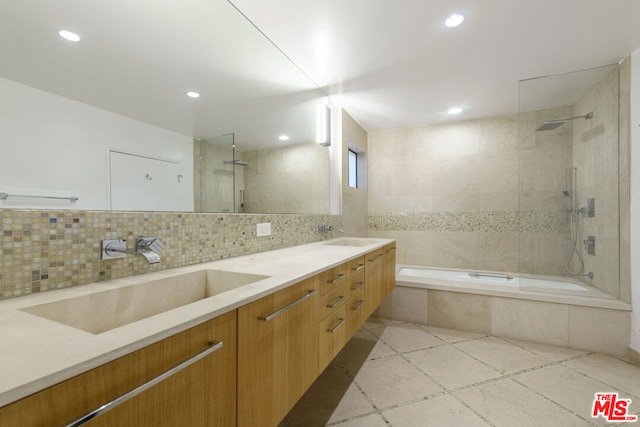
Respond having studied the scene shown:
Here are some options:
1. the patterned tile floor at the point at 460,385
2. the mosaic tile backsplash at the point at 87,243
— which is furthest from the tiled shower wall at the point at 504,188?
the mosaic tile backsplash at the point at 87,243

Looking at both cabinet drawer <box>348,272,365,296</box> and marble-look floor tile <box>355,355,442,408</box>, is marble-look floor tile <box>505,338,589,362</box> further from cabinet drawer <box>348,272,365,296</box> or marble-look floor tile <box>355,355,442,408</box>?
cabinet drawer <box>348,272,365,296</box>

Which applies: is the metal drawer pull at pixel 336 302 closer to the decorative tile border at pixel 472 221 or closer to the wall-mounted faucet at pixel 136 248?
the wall-mounted faucet at pixel 136 248

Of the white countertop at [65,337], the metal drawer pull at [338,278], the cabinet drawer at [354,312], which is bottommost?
the cabinet drawer at [354,312]

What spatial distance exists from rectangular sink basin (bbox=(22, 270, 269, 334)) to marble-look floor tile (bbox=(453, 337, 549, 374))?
Answer: 6.77 feet

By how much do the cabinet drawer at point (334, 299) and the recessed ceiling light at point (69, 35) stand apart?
135 centimetres

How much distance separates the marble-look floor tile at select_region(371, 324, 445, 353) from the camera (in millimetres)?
2336

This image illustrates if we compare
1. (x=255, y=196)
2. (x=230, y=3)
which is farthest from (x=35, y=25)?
(x=255, y=196)

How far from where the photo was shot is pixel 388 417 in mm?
1513

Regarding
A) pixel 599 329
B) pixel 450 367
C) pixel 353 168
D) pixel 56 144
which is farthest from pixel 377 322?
pixel 56 144

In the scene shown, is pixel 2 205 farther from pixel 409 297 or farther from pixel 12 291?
pixel 409 297

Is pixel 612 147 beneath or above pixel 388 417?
above

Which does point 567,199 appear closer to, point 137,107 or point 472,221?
point 472,221

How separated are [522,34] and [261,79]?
6.03 feet

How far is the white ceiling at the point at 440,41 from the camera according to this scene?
162 centimetres
